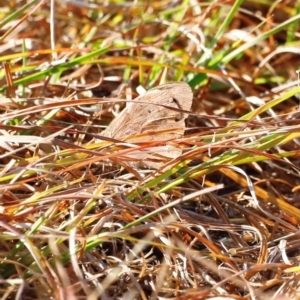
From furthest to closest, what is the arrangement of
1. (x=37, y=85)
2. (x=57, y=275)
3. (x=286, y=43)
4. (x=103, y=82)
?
(x=286, y=43) → (x=103, y=82) → (x=37, y=85) → (x=57, y=275)

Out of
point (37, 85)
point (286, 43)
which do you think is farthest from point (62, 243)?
point (286, 43)

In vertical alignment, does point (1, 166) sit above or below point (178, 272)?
above

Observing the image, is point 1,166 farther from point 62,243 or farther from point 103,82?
point 103,82

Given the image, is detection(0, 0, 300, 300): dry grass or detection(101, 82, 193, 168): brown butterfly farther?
detection(101, 82, 193, 168): brown butterfly

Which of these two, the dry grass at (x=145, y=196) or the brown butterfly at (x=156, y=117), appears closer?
the dry grass at (x=145, y=196)
